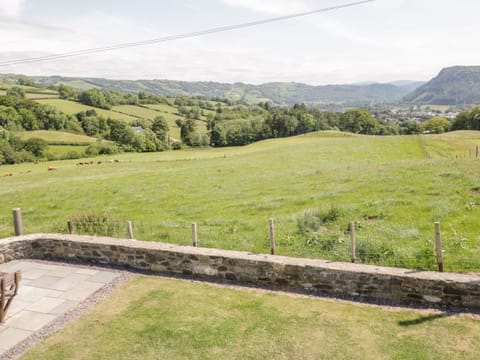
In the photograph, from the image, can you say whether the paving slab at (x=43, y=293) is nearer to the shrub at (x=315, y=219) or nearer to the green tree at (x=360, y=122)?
the shrub at (x=315, y=219)

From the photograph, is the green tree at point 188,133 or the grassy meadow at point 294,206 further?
the green tree at point 188,133

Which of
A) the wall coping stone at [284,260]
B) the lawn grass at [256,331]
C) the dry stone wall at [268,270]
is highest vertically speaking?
the wall coping stone at [284,260]

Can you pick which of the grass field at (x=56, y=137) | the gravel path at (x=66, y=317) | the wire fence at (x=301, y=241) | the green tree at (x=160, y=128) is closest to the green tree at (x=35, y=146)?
the grass field at (x=56, y=137)

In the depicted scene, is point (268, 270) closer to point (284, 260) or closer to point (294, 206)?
point (284, 260)

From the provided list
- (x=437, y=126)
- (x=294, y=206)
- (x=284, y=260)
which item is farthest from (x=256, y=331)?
(x=437, y=126)

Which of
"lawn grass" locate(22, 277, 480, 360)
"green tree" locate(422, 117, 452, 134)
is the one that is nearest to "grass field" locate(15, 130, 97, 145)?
"lawn grass" locate(22, 277, 480, 360)

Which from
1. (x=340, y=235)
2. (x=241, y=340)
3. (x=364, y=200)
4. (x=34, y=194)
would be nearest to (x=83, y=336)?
(x=241, y=340)

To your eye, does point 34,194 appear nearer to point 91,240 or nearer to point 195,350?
point 91,240

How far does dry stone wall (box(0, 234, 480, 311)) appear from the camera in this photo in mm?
7805

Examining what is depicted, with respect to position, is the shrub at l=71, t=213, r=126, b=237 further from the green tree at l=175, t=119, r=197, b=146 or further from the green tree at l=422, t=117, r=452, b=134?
the green tree at l=422, t=117, r=452, b=134

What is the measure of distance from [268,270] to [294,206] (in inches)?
339

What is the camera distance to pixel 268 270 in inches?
364

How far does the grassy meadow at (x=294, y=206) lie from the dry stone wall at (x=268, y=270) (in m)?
1.29

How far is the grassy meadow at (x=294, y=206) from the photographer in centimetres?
1069
